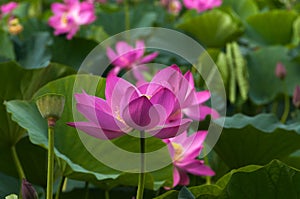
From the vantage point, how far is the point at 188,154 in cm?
96

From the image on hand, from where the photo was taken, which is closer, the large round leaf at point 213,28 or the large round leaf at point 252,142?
the large round leaf at point 252,142

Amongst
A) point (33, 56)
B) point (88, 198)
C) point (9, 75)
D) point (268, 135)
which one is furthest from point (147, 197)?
point (33, 56)

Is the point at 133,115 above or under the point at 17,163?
above

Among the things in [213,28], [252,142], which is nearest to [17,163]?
[252,142]

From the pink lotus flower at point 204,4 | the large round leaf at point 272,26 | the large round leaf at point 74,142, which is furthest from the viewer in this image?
the pink lotus flower at point 204,4

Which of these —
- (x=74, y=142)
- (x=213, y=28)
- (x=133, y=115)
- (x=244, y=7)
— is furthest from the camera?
(x=244, y=7)

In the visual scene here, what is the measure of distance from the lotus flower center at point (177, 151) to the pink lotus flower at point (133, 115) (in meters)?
0.28

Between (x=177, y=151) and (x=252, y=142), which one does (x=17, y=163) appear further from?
(x=252, y=142)

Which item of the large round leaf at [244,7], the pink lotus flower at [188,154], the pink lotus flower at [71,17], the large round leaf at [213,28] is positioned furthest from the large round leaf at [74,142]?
the large round leaf at [244,7]

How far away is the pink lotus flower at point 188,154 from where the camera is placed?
3.11 feet

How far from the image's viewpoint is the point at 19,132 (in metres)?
0.94

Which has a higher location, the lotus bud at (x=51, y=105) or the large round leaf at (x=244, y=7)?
the large round leaf at (x=244, y=7)

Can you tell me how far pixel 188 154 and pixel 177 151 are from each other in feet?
0.06

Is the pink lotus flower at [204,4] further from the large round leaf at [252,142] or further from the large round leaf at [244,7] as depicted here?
the large round leaf at [252,142]
